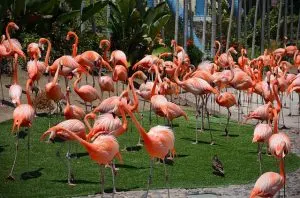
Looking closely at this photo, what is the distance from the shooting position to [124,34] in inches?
A: 644

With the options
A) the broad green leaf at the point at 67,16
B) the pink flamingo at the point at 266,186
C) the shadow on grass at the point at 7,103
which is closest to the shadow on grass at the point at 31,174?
the pink flamingo at the point at 266,186

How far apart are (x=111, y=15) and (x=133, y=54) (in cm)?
118

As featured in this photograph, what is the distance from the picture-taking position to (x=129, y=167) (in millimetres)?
7773

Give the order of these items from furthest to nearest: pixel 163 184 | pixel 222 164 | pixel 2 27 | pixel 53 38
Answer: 1. pixel 53 38
2. pixel 2 27
3. pixel 222 164
4. pixel 163 184

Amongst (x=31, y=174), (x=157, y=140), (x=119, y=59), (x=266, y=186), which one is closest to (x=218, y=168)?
(x=157, y=140)

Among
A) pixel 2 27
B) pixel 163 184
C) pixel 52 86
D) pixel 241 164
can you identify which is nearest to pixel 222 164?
pixel 241 164

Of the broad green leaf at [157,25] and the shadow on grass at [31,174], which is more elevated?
the broad green leaf at [157,25]

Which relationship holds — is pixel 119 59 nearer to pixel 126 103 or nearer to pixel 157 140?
pixel 126 103

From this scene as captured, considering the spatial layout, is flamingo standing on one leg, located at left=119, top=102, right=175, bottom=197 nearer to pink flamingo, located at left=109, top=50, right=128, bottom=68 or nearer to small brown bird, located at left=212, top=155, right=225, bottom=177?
small brown bird, located at left=212, top=155, right=225, bottom=177

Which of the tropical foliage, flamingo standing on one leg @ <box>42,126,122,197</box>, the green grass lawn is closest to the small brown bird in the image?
the green grass lawn

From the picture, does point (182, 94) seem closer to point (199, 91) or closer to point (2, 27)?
point (2, 27)

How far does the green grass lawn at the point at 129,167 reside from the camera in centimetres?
680

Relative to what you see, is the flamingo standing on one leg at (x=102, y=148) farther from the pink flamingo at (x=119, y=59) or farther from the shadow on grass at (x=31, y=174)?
the pink flamingo at (x=119, y=59)

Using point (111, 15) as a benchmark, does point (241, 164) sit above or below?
below
